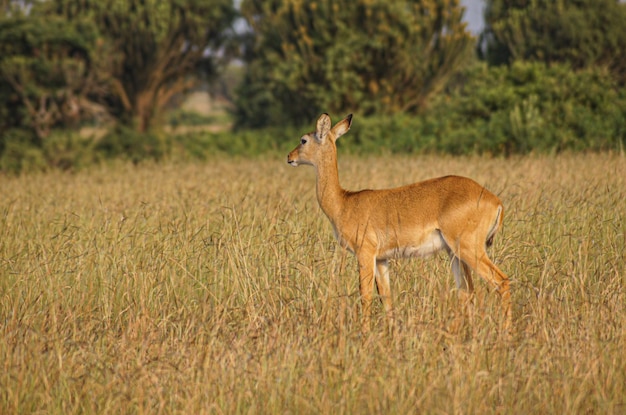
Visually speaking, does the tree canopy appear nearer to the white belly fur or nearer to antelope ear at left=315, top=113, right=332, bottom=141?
antelope ear at left=315, top=113, right=332, bottom=141

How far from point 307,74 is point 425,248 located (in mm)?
22274

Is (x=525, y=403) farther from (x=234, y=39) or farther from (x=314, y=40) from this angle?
(x=234, y=39)

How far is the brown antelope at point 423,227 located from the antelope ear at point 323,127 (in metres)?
0.59

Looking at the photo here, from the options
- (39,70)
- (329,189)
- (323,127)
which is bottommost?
(329,189)

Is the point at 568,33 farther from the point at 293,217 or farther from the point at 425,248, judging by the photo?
the point at 425,248

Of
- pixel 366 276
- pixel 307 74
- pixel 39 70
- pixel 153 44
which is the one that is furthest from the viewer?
pixel 153 44

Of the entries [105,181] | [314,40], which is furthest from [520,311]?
[314,40]

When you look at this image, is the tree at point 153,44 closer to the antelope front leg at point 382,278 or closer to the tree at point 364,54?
the tree at point 364,54

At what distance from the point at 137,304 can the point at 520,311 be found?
2.45 meters

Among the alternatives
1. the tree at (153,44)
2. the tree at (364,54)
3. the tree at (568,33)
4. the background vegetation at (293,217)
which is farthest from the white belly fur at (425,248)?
the tree at (568,33)

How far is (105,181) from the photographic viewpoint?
46.7ft

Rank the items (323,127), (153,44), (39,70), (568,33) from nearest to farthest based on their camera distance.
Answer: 1. (323,127)
2. (39,70)
3. (568,33)
4. (153,44)

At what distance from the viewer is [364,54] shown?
26391mm

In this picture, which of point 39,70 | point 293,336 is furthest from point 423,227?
point 39,70
